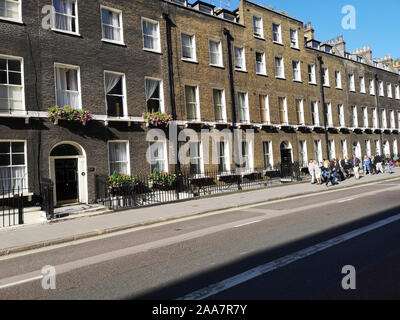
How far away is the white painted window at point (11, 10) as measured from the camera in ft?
41.4

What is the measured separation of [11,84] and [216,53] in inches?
504

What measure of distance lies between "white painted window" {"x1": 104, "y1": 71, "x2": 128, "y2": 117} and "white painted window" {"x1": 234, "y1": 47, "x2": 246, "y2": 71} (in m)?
9.22

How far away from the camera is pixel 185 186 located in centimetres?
Result: 1689

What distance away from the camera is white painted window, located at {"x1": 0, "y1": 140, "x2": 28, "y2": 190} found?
11.9 meters

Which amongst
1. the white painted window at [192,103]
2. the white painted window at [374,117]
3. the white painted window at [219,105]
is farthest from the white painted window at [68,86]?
the white painted window at [374,117]

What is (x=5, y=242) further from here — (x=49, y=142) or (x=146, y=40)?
(x=146, y=40)

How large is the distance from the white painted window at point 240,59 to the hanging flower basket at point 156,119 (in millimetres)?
7913

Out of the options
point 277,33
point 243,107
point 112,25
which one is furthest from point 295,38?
point 112,25

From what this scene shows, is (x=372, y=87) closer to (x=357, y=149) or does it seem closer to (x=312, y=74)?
(x=357, y=149)

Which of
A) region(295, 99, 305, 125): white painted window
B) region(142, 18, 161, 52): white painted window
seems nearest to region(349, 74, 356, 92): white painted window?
region(295, 99, 305, 125): white painted window

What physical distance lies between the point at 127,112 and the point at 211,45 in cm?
846

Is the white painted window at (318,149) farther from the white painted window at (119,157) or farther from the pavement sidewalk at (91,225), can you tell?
the white painted window at (119,157)

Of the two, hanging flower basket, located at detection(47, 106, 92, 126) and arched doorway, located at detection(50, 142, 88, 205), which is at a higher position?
hanging flower basket, located at detection(47, 106, 92, 126)

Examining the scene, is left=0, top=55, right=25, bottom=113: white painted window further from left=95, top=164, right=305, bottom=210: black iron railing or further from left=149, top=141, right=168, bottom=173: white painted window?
left=149, top=141, right=168, bottom=173: white painted window
